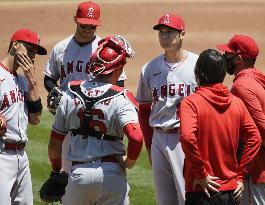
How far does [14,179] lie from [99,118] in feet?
3.55

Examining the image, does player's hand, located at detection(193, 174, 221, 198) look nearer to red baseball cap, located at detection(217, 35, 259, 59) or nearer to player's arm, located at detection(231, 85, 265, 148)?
player's arm, located at detection(231, 85, 265, 148)

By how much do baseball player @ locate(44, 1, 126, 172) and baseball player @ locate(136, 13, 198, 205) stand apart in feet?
2.18

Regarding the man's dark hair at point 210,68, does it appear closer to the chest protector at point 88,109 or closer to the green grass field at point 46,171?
the chest protector at point 88,109

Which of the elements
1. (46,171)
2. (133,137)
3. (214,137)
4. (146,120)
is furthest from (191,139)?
(46,171)

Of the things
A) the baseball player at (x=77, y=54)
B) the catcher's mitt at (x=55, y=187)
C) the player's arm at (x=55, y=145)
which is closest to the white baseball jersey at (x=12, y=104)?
the catcher's mitt at (x=55, y=187)

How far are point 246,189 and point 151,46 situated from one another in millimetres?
10044

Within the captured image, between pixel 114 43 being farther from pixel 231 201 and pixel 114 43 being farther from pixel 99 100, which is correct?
pixel 231 201

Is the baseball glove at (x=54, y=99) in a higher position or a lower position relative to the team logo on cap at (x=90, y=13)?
lower

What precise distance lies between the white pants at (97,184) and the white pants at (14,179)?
74 cm

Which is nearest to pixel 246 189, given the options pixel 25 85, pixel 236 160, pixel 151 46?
pixel 236 160

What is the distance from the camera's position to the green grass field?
27.8 ft

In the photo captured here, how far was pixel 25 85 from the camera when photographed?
21.3 feet

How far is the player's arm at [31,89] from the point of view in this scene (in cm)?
635

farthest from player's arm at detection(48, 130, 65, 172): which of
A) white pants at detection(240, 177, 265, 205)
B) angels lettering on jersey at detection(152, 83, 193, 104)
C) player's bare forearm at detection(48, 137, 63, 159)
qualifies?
white pants at detection(240, 177, 265, 205)
